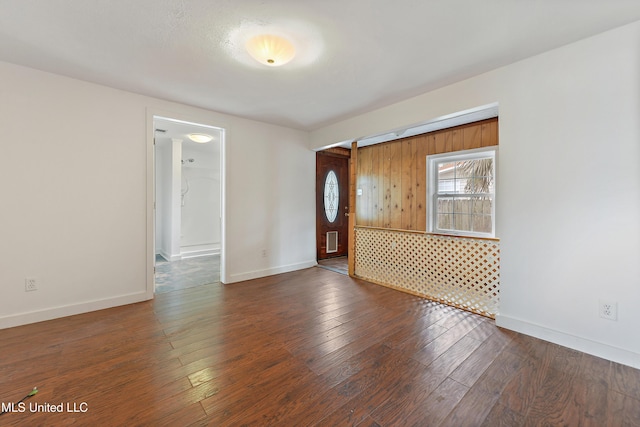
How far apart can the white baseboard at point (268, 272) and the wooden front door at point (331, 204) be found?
2.07 ft

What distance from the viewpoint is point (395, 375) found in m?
1.73

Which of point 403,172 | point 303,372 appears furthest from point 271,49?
point 403,172

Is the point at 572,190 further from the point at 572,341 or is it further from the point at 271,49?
the point at 271,49

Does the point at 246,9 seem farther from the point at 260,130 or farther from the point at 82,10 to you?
the point at 260,130

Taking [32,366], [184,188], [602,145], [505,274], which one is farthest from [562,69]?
[184,188]

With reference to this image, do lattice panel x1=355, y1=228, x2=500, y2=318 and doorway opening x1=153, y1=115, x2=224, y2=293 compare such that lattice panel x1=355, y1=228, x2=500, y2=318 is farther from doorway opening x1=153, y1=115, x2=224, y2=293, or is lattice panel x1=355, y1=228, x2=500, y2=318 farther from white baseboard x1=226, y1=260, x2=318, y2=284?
doorway opening x1=153, y1=115, x2=224, y2=293

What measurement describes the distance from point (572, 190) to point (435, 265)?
1.55m

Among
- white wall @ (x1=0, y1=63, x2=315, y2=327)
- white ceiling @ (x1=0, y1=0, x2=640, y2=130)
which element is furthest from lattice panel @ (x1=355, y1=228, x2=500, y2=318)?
white wall @ (x1=0, y1=63, x2=315, y2=327)

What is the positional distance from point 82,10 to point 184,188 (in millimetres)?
4467

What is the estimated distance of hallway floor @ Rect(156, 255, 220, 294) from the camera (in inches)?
146

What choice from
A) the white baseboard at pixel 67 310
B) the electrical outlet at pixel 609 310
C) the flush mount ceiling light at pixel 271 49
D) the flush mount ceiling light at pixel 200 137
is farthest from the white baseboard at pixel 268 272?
the electrical outlet at pixel 609 310

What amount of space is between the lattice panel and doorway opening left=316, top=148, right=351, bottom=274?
1105mm

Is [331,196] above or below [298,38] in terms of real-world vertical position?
below

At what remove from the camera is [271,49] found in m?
2.02
